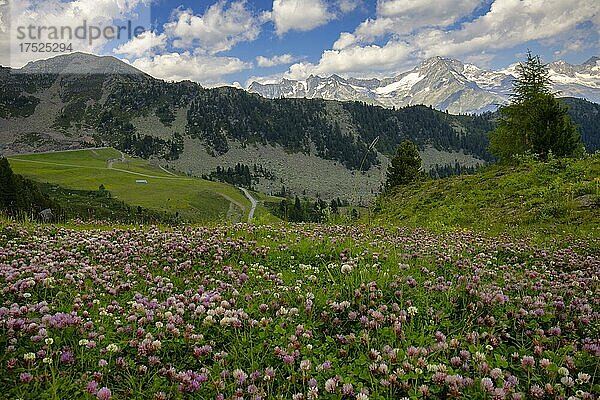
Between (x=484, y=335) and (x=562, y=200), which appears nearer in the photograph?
(x=484, y=335)

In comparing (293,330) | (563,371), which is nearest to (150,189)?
(293,330)

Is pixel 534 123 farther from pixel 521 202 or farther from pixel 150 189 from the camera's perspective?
pixel 150 189

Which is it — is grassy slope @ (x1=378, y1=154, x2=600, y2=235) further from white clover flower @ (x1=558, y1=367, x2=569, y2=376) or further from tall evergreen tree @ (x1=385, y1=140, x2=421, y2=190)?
tall evergreen tree @ (x1=385, y1=140, x2=421, y2=190)

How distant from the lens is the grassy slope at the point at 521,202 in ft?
53.1

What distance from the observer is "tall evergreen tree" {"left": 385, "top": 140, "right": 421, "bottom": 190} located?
66.3m

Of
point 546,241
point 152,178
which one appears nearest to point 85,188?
point 152,178

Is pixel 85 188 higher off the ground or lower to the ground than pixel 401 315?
lower

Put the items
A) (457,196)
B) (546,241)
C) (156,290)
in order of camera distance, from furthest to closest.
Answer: (457,196)
(546,241)
(156,290)

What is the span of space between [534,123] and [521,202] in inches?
1043

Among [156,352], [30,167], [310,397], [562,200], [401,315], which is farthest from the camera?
[30,167]

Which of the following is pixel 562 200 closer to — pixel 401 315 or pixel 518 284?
pixel 518 284

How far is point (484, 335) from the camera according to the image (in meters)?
4.58

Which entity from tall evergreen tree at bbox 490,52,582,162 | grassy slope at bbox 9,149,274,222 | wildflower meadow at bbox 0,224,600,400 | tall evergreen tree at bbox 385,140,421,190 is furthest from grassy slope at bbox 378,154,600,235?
grassy slope at bbox 9,149,274,222

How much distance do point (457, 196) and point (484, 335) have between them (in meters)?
24.1
